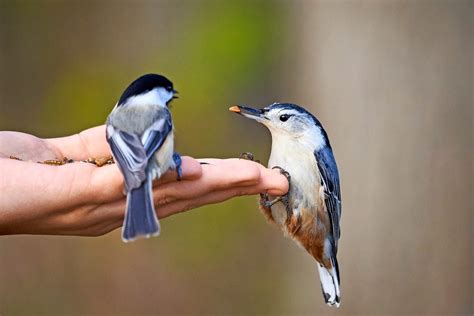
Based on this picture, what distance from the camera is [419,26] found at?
3.45 meters

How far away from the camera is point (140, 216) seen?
6.83ft

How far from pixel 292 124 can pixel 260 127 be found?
2.42 metres

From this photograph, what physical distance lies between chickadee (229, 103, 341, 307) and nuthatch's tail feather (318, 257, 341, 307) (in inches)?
3.8

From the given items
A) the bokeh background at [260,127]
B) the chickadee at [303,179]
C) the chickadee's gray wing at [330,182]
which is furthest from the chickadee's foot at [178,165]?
the bokeh background at [260,127]

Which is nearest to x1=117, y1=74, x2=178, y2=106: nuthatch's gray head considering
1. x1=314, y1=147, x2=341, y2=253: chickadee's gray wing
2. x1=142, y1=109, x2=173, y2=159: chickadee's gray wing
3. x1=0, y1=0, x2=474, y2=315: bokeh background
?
x1=142, y1=109, x2=173, y2=159: chickadee's gray wing

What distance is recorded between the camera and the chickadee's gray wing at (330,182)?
2883 millimetres

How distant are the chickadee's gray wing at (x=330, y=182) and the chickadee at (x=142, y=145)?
2.02ft

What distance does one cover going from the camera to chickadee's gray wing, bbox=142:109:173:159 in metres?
2.25

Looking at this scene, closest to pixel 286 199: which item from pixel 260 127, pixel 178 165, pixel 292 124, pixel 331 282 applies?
pixel 292 124

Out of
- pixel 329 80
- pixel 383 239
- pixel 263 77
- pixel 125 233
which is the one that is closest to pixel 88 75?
pixel 263 77

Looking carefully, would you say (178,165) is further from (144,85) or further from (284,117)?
(284,117)

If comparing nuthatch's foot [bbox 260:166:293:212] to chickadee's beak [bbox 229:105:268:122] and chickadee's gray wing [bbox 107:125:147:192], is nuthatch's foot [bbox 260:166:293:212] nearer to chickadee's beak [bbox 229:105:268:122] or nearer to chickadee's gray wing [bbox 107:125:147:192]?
chickadee's beak [bbox 229:105:268:122]

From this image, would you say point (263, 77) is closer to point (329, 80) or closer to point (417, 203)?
point (329, 80)

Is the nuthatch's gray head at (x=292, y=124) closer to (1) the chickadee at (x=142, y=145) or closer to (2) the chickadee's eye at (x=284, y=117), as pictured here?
(2) the chickadee's eye at (x=284, y=117)
